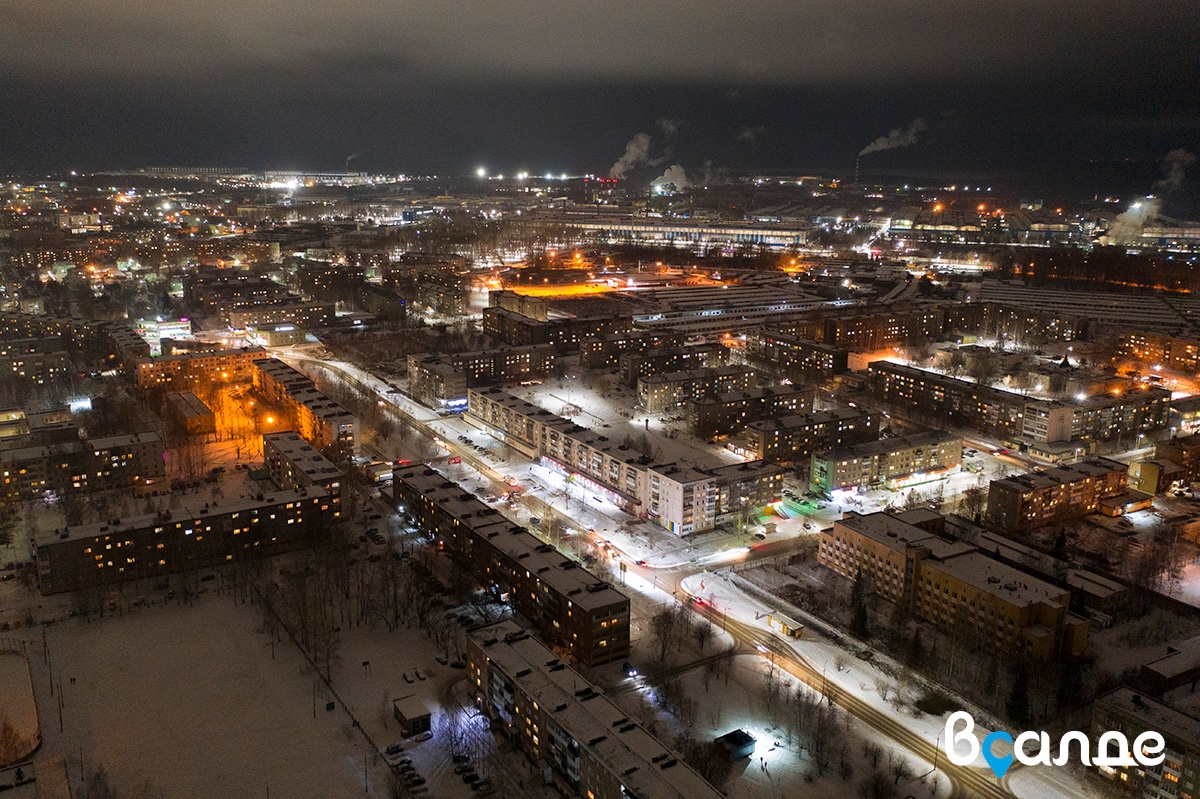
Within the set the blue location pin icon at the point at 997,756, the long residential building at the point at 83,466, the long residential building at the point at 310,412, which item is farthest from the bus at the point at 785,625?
the long residential building at the point at 83,466

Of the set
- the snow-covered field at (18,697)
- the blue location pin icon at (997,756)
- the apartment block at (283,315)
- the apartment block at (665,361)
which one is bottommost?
the blue location pin icon at (997,756)

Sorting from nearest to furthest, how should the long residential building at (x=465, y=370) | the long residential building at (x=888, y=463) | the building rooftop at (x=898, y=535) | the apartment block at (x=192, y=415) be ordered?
1. the building rooftop at (x=898, y=535)
2. the long residential building at (x=888, y=463)
3. the apartment block at (x=192, y=415)
4. the long residential building at (x=465, y=370)

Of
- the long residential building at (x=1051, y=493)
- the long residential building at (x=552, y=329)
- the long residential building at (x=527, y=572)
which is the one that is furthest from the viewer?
the long residential building at (x=552, y=329)

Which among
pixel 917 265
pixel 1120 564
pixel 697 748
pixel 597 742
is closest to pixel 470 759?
pixel 597 742

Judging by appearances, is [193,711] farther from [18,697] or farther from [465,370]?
[465,370]

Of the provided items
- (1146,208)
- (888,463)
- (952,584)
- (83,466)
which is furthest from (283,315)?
(1146,208)

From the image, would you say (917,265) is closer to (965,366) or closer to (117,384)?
(965,366)

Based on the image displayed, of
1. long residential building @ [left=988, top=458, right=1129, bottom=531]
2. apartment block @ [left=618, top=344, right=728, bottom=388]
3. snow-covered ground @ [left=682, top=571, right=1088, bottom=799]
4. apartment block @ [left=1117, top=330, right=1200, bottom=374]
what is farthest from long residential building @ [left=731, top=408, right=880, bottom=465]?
apartment block @ [left=1117, top=330, right=1200, bottom=374]

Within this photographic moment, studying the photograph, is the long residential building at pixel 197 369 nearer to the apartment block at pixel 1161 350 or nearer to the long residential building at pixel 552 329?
the long residential building at pixel 552 329
